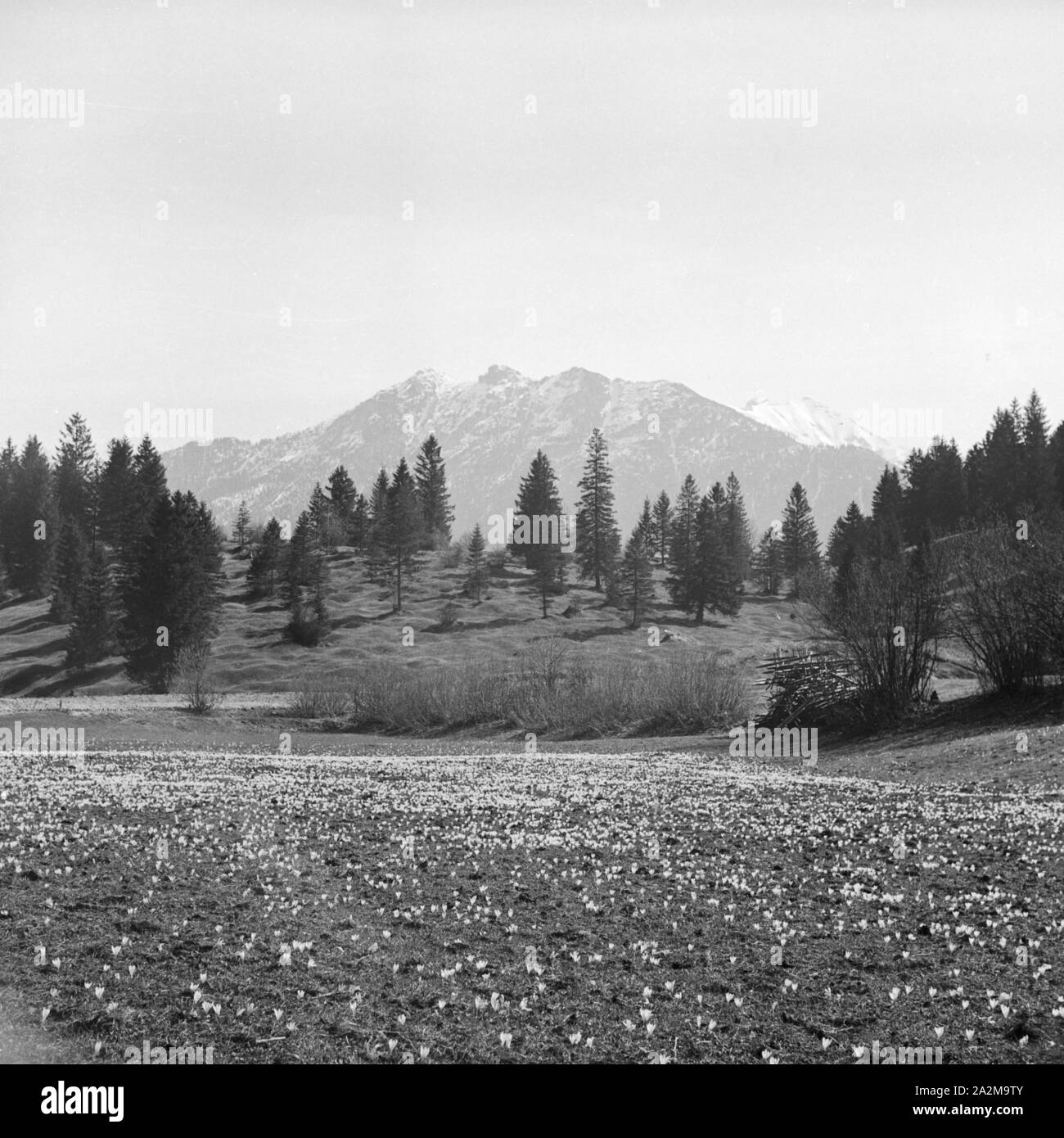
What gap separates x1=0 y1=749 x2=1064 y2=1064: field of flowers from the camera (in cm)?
759

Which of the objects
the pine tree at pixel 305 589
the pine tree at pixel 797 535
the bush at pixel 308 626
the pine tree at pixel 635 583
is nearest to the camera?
the bush at pixel 308 626

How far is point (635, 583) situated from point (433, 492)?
51.8 meters

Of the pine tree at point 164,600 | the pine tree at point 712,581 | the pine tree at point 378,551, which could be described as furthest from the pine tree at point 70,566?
the pine tree at point 712,581

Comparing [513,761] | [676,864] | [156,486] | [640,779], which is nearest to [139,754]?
[513,761]

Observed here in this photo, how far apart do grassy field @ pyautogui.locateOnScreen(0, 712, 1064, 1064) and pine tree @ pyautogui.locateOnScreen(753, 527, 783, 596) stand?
5260 inches

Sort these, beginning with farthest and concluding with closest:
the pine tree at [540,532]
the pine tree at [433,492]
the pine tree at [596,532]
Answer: the pine tree at [433,492]
the pine tree at [596,532]
the pine tree at [540,532]

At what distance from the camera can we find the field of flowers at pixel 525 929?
24.9ft

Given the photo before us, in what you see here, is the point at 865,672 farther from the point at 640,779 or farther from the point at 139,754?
the point at 139,754

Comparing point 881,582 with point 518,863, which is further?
point 881,582

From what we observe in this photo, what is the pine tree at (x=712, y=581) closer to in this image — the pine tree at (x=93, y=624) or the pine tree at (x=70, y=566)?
the pine tree at (x=93, y=624)

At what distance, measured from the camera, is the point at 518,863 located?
1291 centimetres

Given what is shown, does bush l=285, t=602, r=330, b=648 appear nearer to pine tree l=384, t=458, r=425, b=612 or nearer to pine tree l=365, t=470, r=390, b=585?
pine tree l=384, t=458, r=425, b=612

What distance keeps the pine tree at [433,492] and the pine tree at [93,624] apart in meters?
62.0

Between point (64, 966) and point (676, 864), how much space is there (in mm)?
7222
